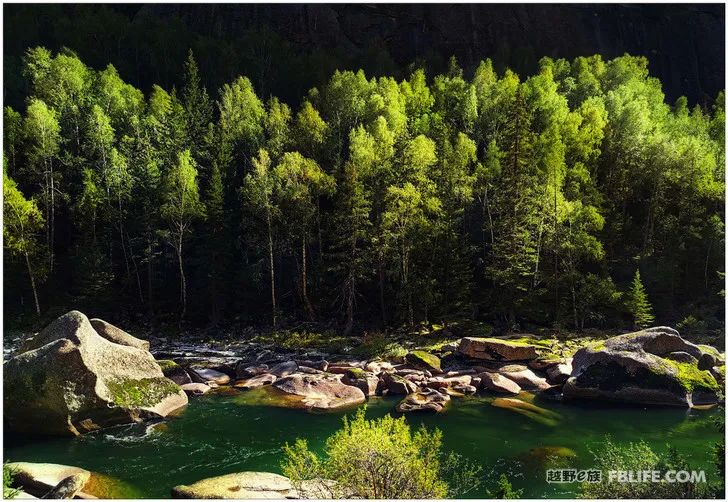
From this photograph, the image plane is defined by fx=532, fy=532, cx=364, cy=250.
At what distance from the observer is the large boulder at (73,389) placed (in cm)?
2417

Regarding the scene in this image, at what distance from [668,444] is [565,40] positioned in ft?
357

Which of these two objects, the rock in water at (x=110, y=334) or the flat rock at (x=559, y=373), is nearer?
the flat rock at (x=559, y=373)

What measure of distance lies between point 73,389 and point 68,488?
25.1 ft

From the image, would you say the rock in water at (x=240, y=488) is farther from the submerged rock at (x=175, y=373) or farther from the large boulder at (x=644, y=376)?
the large boulder at (x=644, y=376)

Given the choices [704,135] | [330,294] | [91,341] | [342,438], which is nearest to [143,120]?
[330,294]

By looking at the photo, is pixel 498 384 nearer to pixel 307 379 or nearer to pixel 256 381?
pixel 307 379

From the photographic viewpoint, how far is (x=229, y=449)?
23.1 m

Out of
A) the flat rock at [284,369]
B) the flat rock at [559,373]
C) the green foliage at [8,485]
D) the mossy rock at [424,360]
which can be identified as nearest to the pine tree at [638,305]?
the flat rock at [559,373]

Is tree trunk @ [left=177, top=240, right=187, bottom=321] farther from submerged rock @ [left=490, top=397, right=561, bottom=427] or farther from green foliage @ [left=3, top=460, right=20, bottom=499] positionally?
green foliage @ [left=3, top=460, right=20, bottom=499]

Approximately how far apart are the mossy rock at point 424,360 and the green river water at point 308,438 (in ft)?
17.0

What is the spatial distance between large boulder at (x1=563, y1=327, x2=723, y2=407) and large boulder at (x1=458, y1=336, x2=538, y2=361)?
4.54 m

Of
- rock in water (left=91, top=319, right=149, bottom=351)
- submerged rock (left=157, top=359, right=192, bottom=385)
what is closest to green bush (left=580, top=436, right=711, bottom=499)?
submerged rock (left=157, top=359, right=192, bottom=385)

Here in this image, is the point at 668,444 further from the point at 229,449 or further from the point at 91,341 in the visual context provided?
the point at 91,341

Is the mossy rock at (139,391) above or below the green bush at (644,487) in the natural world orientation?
above
